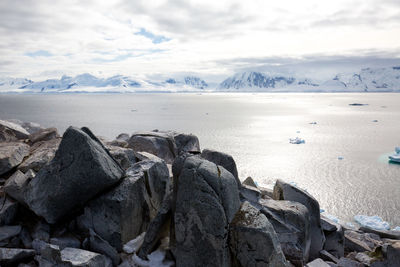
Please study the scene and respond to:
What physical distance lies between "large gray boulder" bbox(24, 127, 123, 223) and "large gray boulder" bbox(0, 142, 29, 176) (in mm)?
2509

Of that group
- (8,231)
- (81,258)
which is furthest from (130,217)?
(8,231)

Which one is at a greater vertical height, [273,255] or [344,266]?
[273,255]

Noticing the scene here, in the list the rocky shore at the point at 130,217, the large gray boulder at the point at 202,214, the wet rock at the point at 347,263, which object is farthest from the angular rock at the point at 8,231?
the wet rock at the point at 347,263

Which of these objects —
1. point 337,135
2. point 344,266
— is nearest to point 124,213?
point 344,266

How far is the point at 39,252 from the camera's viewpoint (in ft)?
25.6

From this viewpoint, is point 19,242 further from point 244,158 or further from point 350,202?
point 244,158

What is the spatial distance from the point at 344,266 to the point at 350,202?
2491 cm

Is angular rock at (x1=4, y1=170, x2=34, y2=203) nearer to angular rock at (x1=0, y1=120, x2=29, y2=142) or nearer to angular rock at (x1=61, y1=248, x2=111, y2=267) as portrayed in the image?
angular rock at (x1=61, y1=248, x2=111, y2=267)

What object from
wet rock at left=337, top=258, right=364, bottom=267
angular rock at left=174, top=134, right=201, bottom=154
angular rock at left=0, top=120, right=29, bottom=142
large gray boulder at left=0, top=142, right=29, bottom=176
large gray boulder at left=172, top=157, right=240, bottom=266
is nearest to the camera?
large gray boulder at left=172, top=157, right=240, bottom=266

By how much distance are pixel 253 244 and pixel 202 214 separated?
4.63 feet

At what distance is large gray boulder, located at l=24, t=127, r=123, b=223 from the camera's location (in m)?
8.34

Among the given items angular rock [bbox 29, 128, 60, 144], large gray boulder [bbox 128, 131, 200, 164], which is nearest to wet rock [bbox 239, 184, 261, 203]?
large gray boulder [bbox 128, 131, 200, 164]

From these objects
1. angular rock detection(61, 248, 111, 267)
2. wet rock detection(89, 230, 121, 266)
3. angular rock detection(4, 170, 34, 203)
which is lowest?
wet rock detection(89, 230, 121, 266)

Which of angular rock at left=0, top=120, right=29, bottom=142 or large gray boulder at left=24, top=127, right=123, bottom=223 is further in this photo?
angular rock at left=0, top=120, right=29, bottom=142
